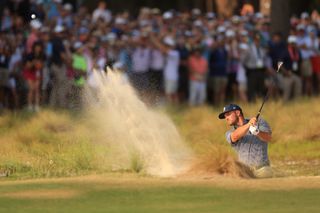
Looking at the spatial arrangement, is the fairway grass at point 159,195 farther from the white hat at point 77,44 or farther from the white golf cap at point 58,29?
the white golf cap at point 58,29

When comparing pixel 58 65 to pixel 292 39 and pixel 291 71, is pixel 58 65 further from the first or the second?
pixel 292 39

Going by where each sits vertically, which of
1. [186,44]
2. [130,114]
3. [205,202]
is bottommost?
[205,202]

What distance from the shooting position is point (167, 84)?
27688mm

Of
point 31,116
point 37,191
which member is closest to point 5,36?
point 31,116

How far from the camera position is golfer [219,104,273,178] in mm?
14984

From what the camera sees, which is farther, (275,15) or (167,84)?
(275,15)

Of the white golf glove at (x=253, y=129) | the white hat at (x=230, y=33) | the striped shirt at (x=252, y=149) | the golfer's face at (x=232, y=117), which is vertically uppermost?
the white hat at (x=230, y=33)

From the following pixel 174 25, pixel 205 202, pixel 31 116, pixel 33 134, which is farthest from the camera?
pixel 174 25

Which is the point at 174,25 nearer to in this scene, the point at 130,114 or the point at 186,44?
the point at 186,44

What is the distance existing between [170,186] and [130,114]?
328 cm

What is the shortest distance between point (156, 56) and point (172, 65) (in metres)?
0.40

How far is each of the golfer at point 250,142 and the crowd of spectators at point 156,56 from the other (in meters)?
8.89

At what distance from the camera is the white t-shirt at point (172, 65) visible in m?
27.5

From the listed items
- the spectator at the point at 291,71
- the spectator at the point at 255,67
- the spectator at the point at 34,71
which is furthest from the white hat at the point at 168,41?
the spectator at the point at 34,71
